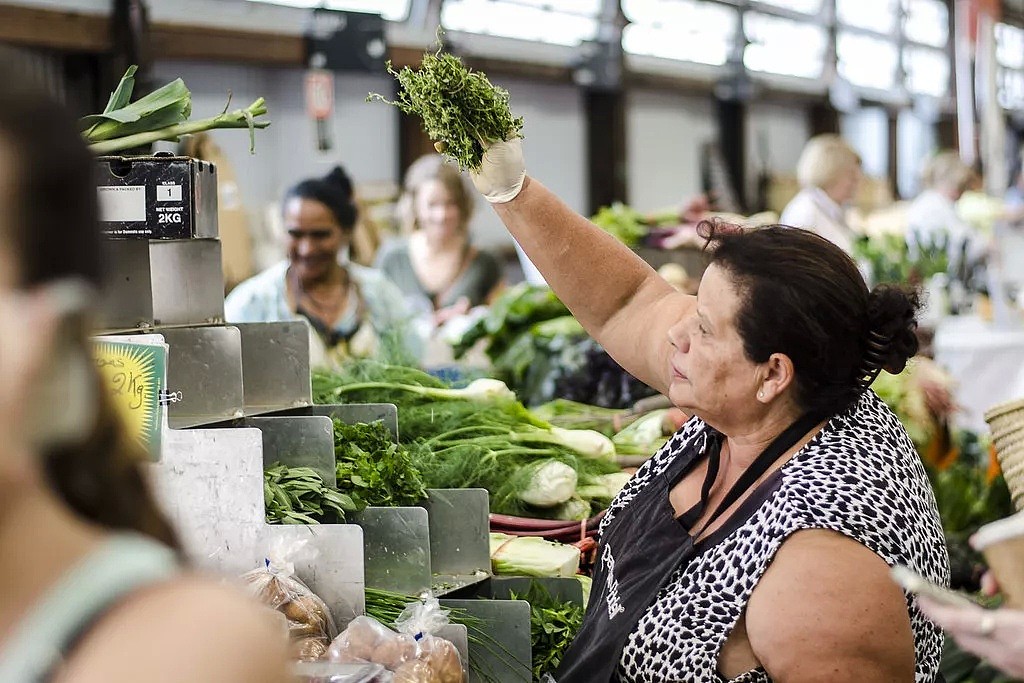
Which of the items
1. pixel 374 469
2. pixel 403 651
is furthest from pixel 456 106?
pixel 403 651

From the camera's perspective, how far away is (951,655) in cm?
364

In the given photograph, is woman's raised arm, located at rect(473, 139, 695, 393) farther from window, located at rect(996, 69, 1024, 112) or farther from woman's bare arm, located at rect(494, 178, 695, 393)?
window, located at rect(996, 69, 1024, 112)

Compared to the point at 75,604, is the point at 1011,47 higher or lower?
higher

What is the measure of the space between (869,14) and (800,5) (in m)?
1.63

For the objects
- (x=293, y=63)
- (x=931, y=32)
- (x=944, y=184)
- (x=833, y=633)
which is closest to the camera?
(x=833, y=633)

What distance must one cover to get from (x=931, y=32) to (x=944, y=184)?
646 centimetres

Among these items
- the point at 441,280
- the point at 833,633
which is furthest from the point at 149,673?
the point at 441,280

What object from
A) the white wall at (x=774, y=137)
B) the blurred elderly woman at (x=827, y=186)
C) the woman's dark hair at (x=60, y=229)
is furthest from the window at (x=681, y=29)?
the woman's dark hair at (x=60, y=229)


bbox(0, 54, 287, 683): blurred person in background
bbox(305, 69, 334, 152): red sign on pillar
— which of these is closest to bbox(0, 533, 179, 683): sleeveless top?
bbox(0, 54, 287, 683): blurred person in background

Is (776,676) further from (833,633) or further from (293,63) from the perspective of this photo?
(293,63)

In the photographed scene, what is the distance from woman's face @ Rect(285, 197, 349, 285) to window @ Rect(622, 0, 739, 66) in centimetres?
570

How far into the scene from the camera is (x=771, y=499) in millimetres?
2006

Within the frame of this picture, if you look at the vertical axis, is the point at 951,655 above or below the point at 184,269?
below

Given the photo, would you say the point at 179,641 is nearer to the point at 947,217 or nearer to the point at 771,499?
the point at 771,499
